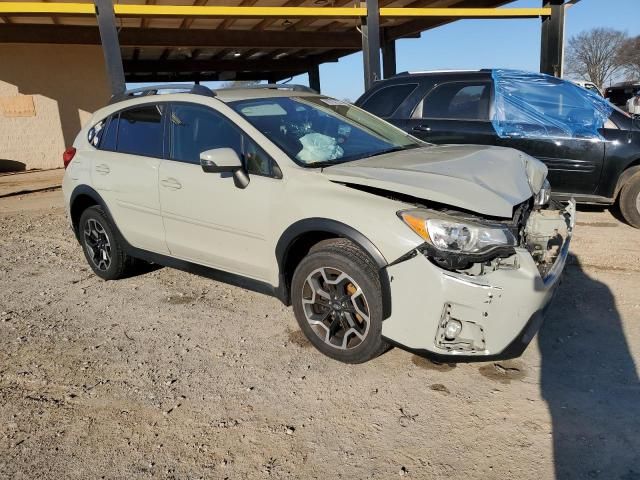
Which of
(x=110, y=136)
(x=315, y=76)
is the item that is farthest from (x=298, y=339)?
(x=315, y=76)

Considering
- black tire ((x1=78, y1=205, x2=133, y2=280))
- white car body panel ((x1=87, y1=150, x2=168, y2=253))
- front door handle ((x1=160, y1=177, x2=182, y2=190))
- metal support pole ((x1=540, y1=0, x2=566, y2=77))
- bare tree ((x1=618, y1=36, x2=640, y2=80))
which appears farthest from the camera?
bare tree ((x1=618, y1=36, x2=640, y2=80))

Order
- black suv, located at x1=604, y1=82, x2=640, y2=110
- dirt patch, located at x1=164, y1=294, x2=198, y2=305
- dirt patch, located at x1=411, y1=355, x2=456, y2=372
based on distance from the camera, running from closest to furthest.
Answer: dirt patch, located at x1=411, y1=355, x2=456, y2=372, dirt patch, located at x1=164, y1=294, x2=198, y2=305, black suv, located at x1=604, y1=82, x2=640, y2=110

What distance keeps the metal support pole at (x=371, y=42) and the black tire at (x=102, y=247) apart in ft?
20.8

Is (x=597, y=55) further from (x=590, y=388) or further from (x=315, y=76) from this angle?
(x=590, y=388)

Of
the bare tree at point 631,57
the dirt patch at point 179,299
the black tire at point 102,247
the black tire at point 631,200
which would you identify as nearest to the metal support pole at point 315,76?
the black tire at point 631,200

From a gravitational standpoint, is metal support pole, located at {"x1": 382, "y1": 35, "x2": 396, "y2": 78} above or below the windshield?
above

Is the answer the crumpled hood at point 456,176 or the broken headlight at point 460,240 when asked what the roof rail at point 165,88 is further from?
the broken headlight at point 460,240

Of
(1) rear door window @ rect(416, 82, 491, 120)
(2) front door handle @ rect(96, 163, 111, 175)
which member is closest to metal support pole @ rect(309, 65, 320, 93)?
(1) rear door window @ rect(416, 82, 491, 120)

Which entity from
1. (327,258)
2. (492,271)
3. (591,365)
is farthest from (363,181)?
(591,365)

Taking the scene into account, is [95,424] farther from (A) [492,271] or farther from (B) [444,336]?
(A) [492,271]

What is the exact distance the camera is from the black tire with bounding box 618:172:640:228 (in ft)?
19.7

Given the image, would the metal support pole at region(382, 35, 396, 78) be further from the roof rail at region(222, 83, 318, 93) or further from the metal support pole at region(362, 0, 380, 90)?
the roof rail at region(222, 83, 318, 93)

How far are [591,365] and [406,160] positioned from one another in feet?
5.55

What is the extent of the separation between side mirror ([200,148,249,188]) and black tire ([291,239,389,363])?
0.74m
